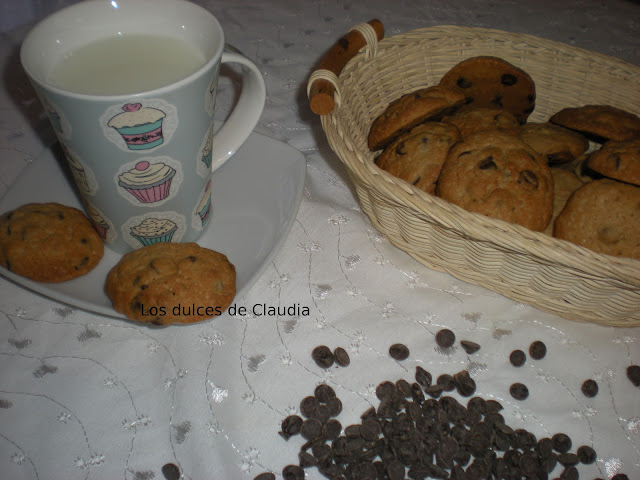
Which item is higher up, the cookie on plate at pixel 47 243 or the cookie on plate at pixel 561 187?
the cookie on plate at pixel 561 187

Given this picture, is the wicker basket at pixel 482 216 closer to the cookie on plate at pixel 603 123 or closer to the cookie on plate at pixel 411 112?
the cookie on plate at pixel 411 112

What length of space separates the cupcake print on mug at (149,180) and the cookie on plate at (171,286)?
0.10 meters

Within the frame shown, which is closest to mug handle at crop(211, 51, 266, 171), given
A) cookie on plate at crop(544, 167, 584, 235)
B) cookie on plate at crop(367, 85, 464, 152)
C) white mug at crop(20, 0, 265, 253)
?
white mug at crop(20, 0, 265, 253)

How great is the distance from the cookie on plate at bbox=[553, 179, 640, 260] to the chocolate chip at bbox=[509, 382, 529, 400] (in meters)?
0.25

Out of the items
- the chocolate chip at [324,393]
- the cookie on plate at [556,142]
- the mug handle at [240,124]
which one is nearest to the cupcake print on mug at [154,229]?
the mug handle at [240,124]

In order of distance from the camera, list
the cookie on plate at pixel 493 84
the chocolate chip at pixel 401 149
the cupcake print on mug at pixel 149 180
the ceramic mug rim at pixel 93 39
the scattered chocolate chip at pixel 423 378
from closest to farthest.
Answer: the ceramic mug rim at pixel 93 39, the cupcake print on mug at pixel 149 180, the scattered chocolate chip at pixel 423 378, the chocolate chip at pixel 401 149, the cookie on plate at pixel 493 84

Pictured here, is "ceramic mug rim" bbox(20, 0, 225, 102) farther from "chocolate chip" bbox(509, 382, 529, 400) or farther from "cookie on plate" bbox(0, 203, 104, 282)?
"chocolate chip" bbox(509, 382, 529, 400)

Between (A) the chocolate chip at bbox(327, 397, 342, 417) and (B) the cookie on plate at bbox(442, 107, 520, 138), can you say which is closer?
(A) the chocolate chip at bbox(327, 397, 342, 417)

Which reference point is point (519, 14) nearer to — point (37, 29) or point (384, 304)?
point (384, 304)

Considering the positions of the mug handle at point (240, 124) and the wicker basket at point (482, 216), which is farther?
the mug handle at point (240, 124)

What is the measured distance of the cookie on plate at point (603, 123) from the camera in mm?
911

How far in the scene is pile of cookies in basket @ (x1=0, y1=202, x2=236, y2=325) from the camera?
75cm

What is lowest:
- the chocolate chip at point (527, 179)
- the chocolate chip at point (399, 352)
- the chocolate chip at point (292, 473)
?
the chocolate chip at point (292, 473)

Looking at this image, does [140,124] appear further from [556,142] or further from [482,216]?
[556,142]
